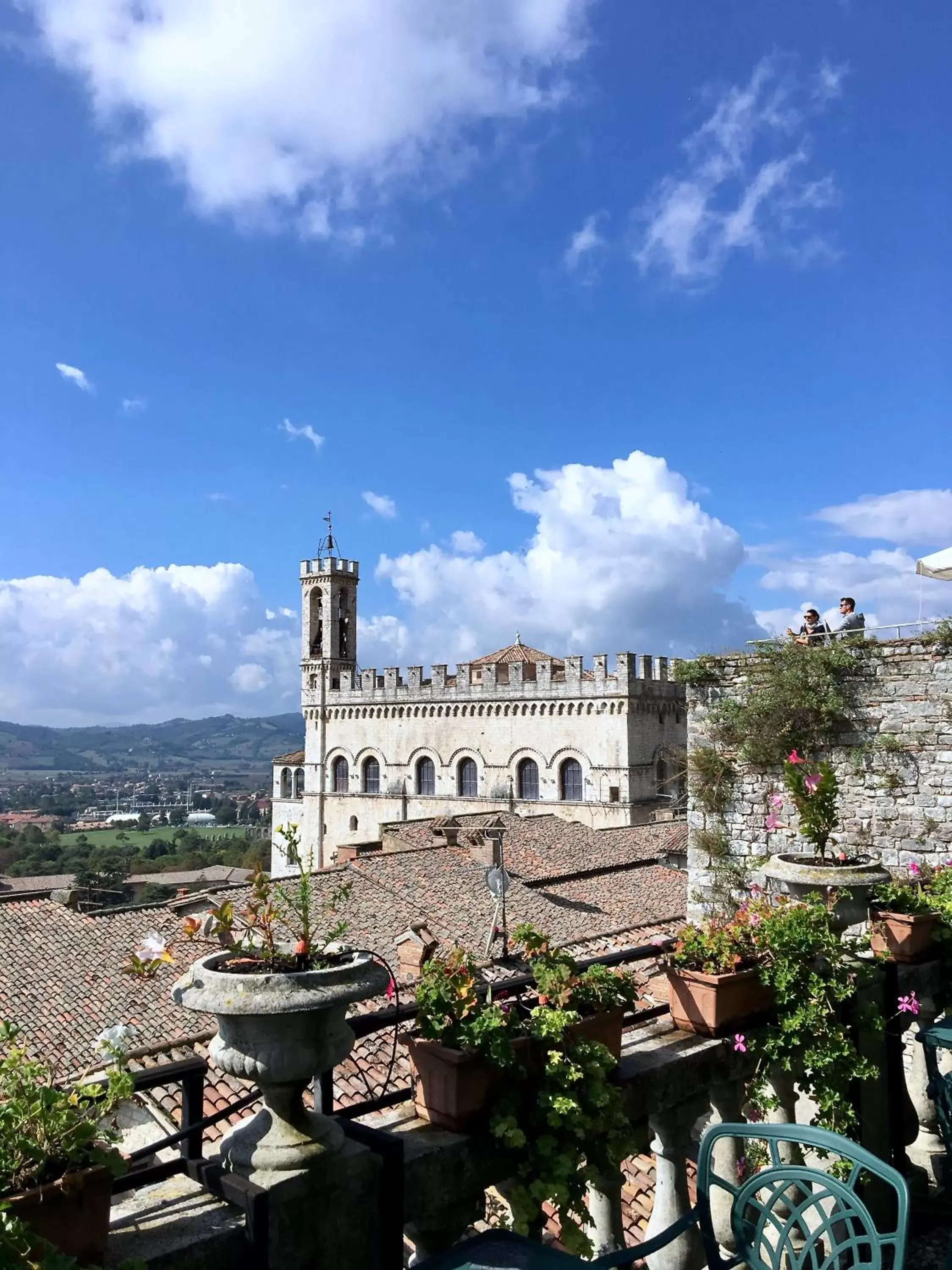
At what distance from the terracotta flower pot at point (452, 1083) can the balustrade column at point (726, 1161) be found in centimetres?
118

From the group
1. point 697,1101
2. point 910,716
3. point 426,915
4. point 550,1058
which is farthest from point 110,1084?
point 426,915

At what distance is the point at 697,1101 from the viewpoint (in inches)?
135

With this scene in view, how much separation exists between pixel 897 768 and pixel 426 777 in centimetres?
2944

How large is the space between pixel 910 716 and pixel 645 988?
6207 mm

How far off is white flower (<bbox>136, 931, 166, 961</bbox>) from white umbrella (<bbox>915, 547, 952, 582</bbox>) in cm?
908

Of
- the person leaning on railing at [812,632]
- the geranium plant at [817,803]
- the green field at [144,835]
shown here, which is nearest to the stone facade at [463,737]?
the person leaning on railing at [812,632]

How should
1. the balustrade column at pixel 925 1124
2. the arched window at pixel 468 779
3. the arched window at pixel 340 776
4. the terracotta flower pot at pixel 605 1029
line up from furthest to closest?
the arched window at pixel 340 776 < the arched window at pixel 468 779 < the balustrade column at pixel 925 1124 < the terracotta flower pot at pixel 605 1029

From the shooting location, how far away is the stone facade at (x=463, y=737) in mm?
33531

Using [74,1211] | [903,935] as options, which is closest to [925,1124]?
[903,935]

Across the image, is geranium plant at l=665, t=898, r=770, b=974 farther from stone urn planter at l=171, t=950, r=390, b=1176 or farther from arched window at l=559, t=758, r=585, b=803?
arched window at l=559, t=758, r=585, b=803

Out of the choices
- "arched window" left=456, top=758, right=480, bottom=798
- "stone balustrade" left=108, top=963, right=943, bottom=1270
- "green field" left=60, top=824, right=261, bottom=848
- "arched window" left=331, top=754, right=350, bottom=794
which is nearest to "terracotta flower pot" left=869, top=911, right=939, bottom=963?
"stone balustrade" left=108, top=963, right=943, bottom=1270

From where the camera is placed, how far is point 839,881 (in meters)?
5.11

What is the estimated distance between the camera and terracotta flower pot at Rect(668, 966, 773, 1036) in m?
3.61

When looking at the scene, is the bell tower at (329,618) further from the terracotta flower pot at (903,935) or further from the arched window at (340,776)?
the terracotta flower pot at (903,935)
